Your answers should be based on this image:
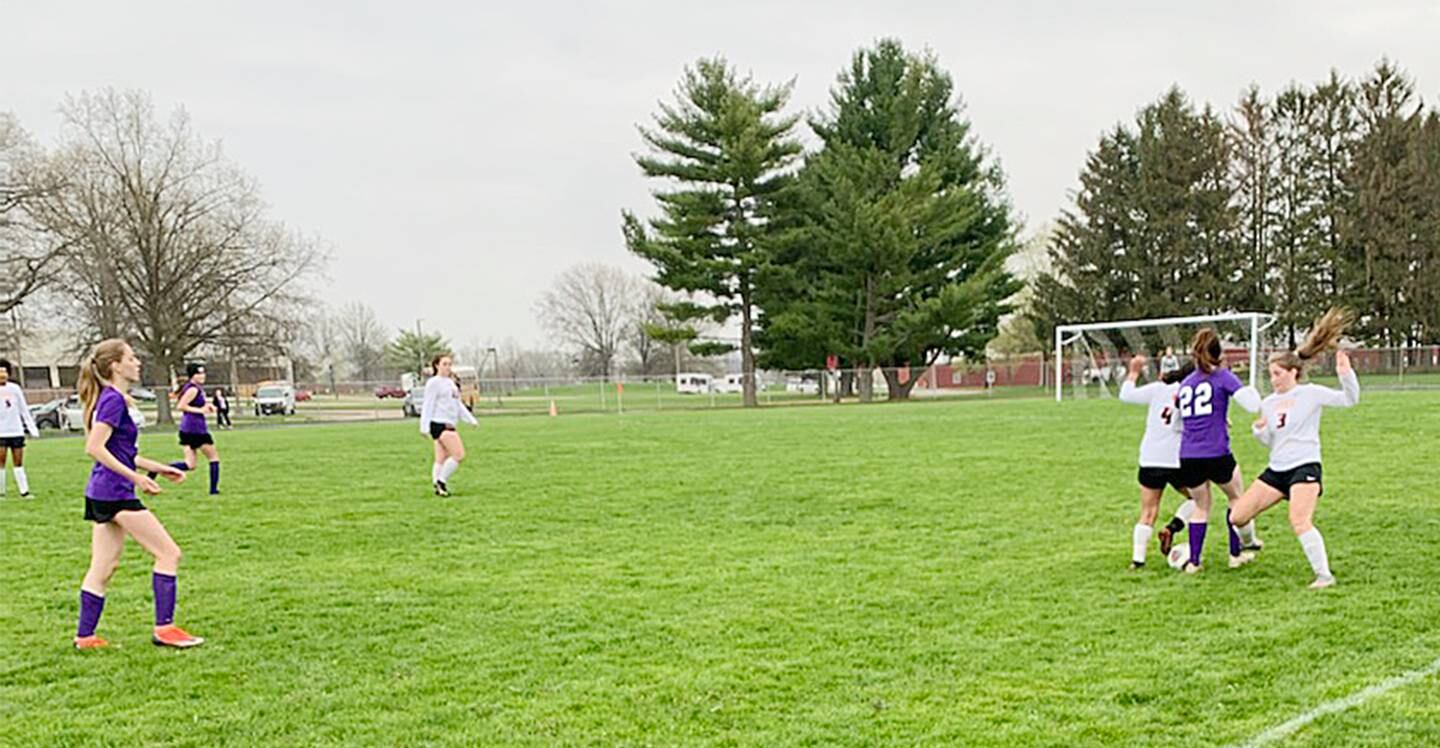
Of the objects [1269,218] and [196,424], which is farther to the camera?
[1269,218]

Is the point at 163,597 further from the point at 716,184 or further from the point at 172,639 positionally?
the point at 716,184

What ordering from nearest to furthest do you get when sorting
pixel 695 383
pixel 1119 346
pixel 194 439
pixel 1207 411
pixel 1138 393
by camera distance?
pixel 1207 411
pixel 1138 393
pixel 194 439
pixel 1119 346
pixel 695 383

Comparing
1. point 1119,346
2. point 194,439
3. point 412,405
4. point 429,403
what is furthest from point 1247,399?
point 1119,346

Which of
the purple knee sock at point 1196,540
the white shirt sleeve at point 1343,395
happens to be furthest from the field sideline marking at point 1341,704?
the purple knee sock at point 1196,540

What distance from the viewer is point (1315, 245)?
53.0m

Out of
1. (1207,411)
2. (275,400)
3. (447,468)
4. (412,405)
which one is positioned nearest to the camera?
(1207,411)

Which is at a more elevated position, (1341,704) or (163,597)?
(163,597)


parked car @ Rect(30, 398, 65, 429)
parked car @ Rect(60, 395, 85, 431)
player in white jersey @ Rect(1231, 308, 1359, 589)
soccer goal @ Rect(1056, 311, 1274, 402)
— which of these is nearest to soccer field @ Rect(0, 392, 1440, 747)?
player in white jersey @ Rect(1231, 308, 1359, 589)

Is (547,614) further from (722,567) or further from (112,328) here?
(112,328)

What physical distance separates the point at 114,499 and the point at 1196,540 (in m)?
7.03

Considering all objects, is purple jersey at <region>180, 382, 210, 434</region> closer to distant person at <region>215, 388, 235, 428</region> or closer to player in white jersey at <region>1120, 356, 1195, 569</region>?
player in white jersey at <region>1120, 356, 1195, 569</region>

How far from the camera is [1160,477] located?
24.0ft

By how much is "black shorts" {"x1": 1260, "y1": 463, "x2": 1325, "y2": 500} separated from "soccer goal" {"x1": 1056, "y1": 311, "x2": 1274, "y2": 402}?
29.5 meters

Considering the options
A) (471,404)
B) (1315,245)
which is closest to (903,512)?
(471,404)
